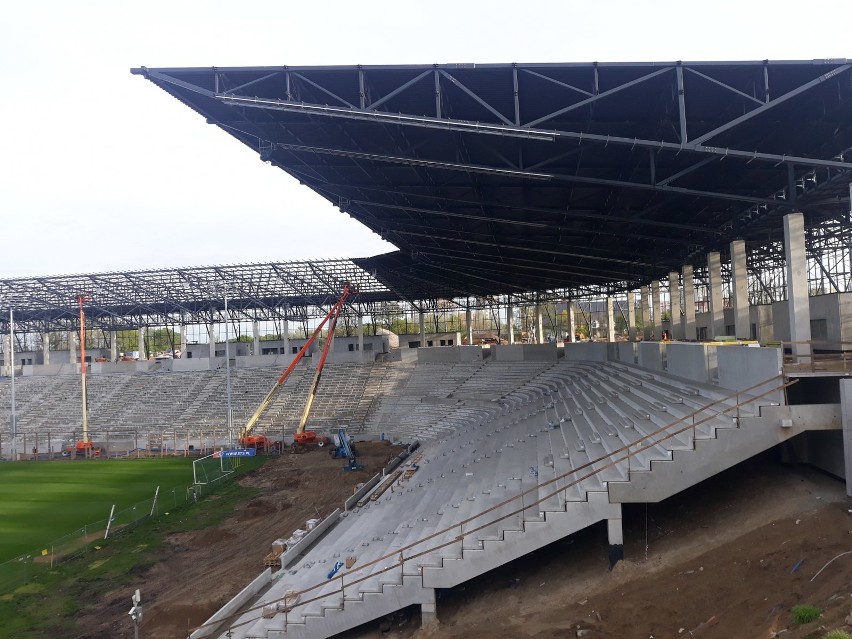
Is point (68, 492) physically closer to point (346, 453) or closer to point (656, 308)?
point (346, 453)

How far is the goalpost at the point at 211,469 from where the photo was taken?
26984 millimetres

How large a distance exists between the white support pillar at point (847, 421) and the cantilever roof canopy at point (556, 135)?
4672 millimetres

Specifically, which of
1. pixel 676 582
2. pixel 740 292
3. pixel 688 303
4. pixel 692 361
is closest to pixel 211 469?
pixel 692 361

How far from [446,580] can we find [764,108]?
1085cm

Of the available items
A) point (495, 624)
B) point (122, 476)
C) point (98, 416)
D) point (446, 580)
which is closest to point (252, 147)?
point (446, 580)

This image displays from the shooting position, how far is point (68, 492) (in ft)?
88.8

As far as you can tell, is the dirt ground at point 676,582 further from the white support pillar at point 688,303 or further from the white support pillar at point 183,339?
the white support pillar at point 183,339

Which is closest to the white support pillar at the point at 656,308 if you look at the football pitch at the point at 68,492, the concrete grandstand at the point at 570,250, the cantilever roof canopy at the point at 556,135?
the concrete grandstand at the point at 570,250

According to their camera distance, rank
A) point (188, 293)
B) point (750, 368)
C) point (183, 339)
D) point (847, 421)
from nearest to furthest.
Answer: point (847, 421), point (750, 368), point (188, 293), point (183, 339)

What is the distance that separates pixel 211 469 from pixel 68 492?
20.8 feet

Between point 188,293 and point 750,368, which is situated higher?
point 188,293

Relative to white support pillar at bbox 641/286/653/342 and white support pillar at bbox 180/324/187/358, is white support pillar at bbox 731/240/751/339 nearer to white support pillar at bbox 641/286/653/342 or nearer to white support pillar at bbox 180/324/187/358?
white support pillar at bbox 641/286/653/342

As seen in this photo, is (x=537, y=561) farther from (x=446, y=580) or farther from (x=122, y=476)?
(x=122, y=476)

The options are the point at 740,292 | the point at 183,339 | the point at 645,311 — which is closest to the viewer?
the point at 740,292
